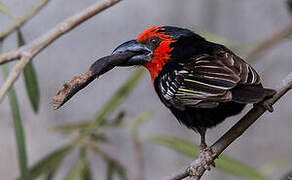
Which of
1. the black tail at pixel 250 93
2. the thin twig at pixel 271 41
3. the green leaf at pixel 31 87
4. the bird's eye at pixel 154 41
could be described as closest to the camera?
the black tail at pixel 250 93

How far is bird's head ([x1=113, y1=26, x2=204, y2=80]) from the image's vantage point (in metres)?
2.23

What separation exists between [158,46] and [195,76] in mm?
374

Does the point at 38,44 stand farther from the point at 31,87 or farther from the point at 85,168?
the point at 85,168

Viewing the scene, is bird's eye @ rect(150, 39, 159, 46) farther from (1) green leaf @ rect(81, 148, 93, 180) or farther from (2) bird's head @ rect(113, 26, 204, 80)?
(1) green leaf @ rect(81, 148, 93, 180)

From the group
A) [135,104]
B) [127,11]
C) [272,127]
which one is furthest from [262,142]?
[127,11]

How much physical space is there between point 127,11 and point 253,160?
165 cm

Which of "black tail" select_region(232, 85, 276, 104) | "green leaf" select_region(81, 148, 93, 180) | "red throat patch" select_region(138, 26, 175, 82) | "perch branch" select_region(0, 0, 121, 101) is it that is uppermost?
"perch branch" select_region(0, 0, 121, 101)

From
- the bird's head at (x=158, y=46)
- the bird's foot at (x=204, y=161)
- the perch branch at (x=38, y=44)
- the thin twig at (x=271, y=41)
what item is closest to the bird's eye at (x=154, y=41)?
the bird's head at (x=158, y=46)

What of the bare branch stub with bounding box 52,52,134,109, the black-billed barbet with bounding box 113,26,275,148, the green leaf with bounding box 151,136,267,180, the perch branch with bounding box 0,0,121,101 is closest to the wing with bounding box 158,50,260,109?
the black-billed barbet with bounding box 113,26,275,148

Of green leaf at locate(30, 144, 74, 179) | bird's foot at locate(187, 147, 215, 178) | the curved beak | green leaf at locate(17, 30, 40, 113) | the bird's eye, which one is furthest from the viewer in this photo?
green leaf at locate(30, 144, 74, 179)

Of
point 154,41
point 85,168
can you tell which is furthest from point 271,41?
point 85,168

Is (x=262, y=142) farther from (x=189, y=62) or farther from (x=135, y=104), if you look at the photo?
(x=189, y=62)

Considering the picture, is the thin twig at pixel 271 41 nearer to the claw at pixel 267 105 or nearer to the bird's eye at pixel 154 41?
the bird's eye at pixel 154 41

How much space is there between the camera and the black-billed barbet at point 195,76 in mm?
1830
